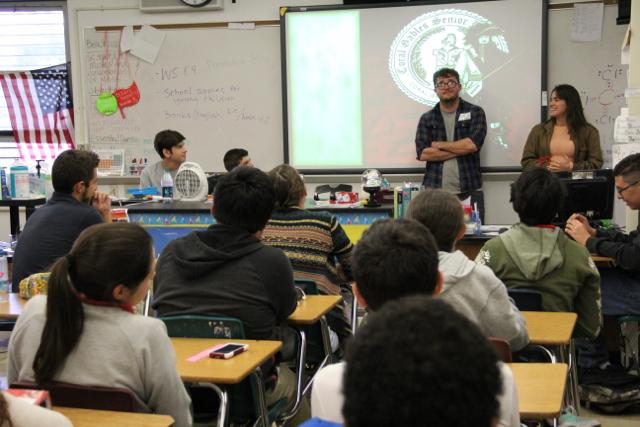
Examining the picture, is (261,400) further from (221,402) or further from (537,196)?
(537,196)

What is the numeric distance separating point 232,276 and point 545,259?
49.7 inches

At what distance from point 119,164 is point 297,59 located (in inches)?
78.9

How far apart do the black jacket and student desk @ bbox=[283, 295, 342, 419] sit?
0.13 meters

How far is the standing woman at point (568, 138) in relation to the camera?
5.61 metres

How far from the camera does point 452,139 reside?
6.24 m

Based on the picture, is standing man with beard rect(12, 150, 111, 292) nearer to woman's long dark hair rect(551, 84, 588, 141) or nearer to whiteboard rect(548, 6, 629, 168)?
woman's long dark hair rect(551, 84, 588, 141)

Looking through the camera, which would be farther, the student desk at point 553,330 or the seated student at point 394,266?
the student desk at point 553,330

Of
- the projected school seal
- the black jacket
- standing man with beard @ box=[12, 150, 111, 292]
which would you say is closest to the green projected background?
the projected school seal

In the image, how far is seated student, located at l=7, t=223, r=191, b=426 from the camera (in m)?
1.79

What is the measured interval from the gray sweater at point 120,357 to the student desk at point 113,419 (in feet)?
0.25

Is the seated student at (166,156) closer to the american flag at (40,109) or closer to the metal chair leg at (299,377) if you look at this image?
the american flag at (40,109)

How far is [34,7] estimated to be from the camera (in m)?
7.39

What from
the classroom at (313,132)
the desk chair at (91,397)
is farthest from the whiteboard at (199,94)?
the desk chair at (91,397)

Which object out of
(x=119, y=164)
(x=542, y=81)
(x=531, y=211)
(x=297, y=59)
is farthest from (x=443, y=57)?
(x=531, y=211)
